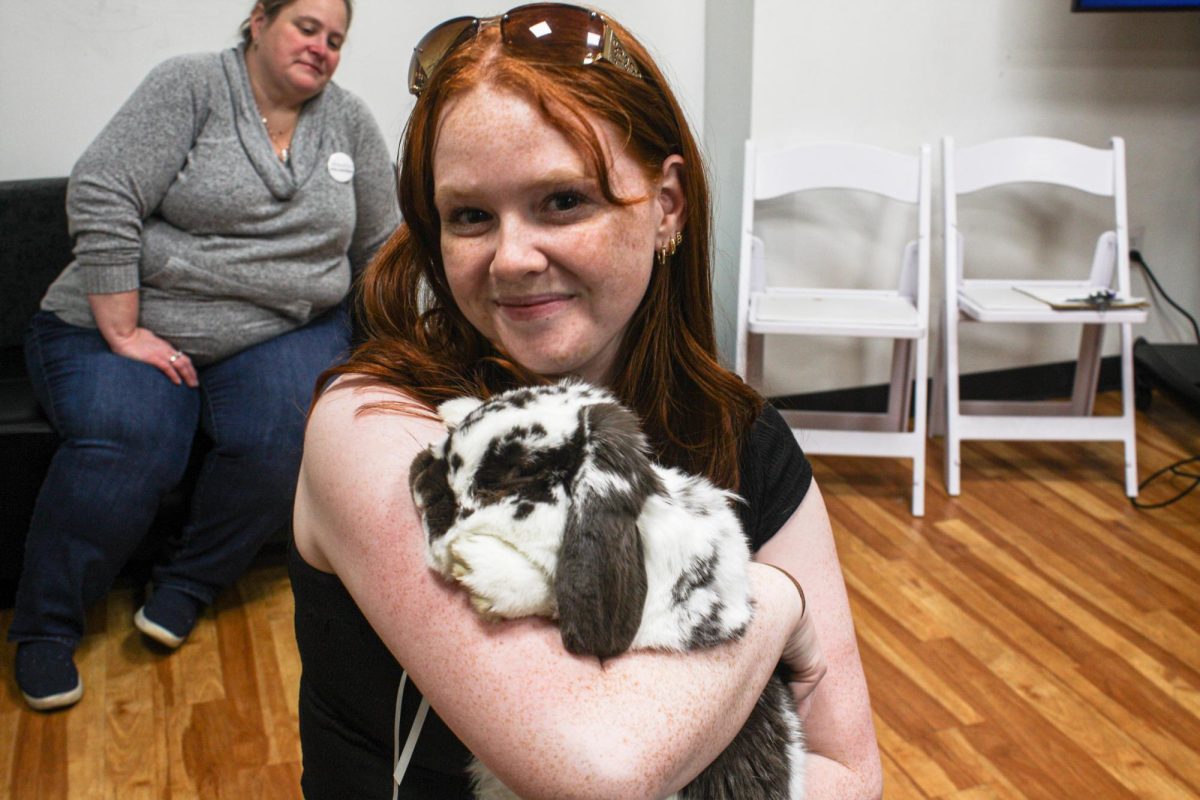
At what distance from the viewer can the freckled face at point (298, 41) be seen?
243 centimetres

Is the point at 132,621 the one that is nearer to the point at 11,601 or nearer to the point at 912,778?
the point at 11,601

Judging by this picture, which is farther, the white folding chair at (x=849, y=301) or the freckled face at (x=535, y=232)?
the white folding chair at (x=849, y=301)

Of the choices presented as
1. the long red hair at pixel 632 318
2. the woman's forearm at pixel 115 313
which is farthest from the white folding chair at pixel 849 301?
the long red hair at pixel 632 318

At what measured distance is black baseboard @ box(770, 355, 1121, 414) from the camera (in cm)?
367

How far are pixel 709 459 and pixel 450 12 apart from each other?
102 inches

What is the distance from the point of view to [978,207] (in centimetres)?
358

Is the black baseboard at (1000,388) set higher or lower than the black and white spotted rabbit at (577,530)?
lower

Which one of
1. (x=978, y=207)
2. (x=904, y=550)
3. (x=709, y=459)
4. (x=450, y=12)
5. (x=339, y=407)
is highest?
(x=450, y=12)

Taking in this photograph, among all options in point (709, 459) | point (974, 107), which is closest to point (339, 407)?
point (709, 459)

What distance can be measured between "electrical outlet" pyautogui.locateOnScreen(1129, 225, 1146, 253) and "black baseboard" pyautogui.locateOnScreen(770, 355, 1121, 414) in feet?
1.47

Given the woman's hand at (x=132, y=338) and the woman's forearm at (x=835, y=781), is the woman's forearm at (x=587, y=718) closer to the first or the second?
the woman's forearm at (x=835, y=781)

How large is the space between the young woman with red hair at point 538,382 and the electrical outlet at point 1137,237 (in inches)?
130

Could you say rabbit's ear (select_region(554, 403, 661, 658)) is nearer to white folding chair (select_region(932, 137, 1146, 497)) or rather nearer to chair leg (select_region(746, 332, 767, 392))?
chair leg (select_region(746, 332, 767, 392))

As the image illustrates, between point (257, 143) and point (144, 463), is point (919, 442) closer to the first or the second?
point (257, 143)
